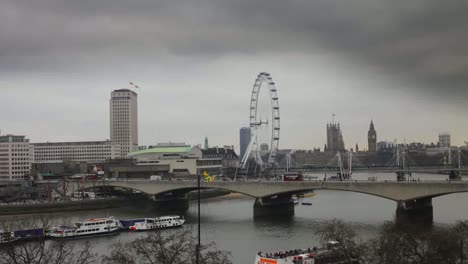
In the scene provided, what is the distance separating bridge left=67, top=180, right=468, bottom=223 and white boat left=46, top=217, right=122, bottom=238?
14.2 metres

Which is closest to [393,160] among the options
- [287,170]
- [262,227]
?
[287,170]

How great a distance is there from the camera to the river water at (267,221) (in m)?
37.2

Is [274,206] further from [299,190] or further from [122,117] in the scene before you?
[122,117]

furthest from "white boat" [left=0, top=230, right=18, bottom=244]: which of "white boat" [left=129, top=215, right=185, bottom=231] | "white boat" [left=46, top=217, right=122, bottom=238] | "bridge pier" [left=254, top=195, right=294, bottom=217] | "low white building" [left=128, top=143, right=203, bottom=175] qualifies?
"low white building" [left=128, top=143, right=203, bottom=175]

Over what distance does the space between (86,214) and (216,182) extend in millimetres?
12980

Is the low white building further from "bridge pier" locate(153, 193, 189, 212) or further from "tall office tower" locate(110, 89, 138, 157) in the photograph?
"tall office tower" locate(110, 89, 138, 157)

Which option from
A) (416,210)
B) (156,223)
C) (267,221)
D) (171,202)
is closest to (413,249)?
(416,210)

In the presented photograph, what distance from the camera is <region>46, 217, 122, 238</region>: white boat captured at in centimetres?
4100

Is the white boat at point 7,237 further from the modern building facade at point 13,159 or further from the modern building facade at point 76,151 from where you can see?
the modern building facade at point 76,151

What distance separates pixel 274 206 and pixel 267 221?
546cm

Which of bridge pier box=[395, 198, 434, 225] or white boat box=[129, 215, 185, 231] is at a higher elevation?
bridge pier box=[395, 198, 434, 225]

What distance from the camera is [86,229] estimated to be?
42.6 m

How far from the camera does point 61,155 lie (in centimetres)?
13250

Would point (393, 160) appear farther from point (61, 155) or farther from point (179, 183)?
point (179, 183)
